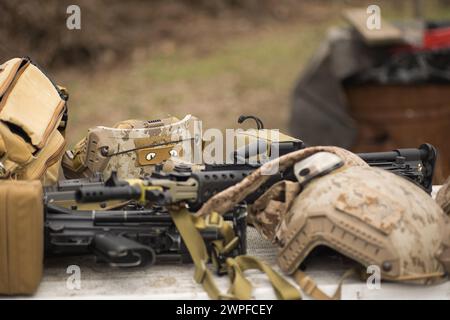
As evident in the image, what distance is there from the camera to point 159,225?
10.3ft

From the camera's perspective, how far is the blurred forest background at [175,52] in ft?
33.2

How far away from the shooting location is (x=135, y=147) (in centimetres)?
368

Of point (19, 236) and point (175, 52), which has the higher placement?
point (175, 52)

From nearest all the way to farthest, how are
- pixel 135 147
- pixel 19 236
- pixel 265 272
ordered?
pixel 19 236, pixel 265 272, pixel 135 147

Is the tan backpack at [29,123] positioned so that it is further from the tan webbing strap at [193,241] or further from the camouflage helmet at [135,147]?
the tan webbing strap at [193,241]

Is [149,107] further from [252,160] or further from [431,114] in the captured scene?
[252,160]

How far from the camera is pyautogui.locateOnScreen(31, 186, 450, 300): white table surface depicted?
2.89 meters

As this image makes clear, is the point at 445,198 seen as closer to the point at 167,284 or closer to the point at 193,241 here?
the point at 193,241

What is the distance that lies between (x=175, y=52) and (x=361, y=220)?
938 cm

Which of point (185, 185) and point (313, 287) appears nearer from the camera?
point (313, 287)

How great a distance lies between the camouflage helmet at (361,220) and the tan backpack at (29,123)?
738 mm

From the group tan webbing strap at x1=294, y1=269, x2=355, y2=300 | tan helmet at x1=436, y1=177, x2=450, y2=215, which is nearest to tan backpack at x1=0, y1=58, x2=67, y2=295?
tan webbing strap at x1=294, y1=269, x2=355, y2=300

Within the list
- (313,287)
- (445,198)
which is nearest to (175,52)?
(445,198)
